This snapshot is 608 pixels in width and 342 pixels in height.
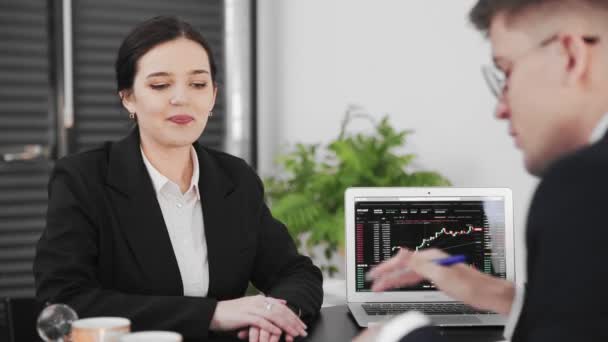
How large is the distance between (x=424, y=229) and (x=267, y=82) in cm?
285

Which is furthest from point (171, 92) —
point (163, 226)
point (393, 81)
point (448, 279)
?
point (393, 81)

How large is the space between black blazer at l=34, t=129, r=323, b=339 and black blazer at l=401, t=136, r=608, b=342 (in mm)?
939

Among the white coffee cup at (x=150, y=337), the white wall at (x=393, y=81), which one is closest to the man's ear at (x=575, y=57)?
the white coffee cup at (x=150, y=337)

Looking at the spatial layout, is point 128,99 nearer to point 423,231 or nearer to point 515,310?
point 423,231

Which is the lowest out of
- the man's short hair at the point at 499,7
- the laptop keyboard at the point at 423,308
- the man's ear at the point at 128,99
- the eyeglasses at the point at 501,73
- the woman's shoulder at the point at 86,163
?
the laptop keyboard at the point at 423,308

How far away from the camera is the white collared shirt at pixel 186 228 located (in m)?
Result: 1.82

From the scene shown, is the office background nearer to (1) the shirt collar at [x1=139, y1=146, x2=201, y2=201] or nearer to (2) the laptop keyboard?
(2) the laptop keyboard

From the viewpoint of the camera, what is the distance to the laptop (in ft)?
5.79

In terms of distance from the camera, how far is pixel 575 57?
2.81 feet

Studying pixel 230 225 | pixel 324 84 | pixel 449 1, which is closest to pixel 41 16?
pixel 324 84

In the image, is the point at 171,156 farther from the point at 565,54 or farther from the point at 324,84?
the point at 324,84

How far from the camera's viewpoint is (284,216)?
10.7 feet

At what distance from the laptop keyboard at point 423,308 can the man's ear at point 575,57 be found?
95 centimetres

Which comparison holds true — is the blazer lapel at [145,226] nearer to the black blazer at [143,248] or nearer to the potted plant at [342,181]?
the black blazer at [143,248]
